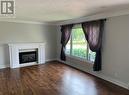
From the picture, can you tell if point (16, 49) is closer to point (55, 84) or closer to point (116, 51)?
point (55, 84)

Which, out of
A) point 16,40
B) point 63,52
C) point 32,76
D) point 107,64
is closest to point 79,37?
point 63,52

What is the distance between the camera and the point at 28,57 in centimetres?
646

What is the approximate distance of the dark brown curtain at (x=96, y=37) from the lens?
447 cm

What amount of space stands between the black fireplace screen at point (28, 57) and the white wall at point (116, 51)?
11.6 feet

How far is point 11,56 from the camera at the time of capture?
588 centimetres

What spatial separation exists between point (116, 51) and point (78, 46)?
2133 millimetres

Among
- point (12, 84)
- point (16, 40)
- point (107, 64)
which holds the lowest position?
point (12, 84)

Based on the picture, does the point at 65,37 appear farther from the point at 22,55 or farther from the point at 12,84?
the point at 12,84

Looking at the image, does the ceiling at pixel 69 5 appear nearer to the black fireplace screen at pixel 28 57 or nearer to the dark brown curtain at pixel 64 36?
the dark brown curtain at pixel 64 36

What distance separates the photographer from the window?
17.4 feet

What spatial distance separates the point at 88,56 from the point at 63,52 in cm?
179

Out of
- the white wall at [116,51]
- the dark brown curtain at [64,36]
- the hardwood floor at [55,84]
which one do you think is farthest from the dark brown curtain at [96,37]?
the dark brown curtain at [64,36]

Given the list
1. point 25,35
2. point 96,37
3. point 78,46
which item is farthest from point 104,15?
point 25,35

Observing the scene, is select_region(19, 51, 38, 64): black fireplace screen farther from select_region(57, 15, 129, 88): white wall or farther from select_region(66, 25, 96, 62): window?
select_region(57, 15, 129, 88): white wall
